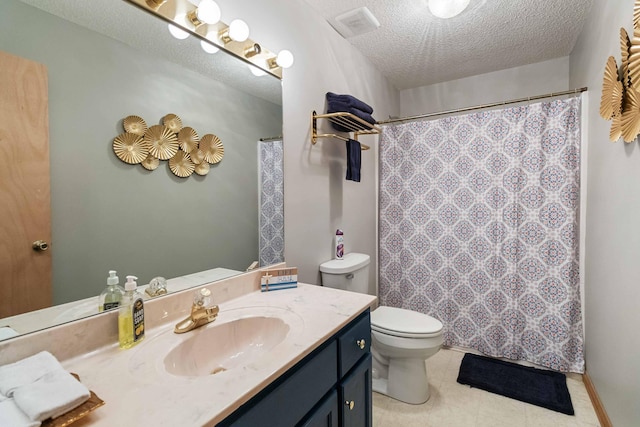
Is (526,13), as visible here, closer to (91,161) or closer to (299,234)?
(299,234)

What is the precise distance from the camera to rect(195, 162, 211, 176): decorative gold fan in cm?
120

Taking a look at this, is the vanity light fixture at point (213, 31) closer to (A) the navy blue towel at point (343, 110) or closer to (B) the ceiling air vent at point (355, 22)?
(A) the navy blue towel at point (343, 110)

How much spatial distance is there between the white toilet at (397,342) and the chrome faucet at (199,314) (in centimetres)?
88

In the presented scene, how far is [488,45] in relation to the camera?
2.35 m

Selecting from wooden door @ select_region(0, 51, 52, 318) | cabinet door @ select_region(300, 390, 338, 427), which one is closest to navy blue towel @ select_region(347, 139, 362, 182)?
cabinet door @ select_region(300, 390, 338, 427)

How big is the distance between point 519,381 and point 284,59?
2.39 metres

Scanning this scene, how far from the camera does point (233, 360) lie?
102 centimetres

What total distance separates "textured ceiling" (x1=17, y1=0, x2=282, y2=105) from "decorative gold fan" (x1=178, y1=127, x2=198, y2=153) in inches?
9.7

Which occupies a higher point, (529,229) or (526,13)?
(526,13)

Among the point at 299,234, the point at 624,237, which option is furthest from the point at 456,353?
the point at 299,234

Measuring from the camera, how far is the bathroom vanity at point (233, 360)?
63cm

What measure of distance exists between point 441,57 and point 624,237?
189 centimetres

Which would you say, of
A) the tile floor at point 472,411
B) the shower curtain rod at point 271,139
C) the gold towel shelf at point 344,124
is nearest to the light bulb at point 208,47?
the shower curtain rod at point 271,139

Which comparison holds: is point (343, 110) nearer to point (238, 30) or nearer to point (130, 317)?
point (238, 30)
